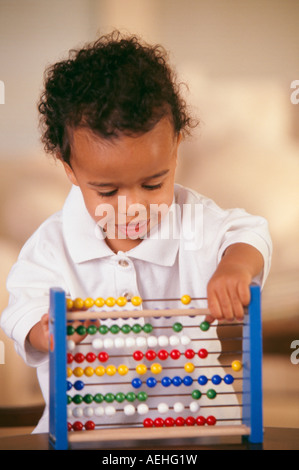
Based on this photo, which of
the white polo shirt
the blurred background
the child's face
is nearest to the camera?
the child's face

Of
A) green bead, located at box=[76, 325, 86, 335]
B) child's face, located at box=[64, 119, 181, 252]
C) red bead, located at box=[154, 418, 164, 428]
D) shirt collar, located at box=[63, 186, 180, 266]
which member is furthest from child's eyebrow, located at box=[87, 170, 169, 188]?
red bead, located at box=[154, 418, 164, 428]

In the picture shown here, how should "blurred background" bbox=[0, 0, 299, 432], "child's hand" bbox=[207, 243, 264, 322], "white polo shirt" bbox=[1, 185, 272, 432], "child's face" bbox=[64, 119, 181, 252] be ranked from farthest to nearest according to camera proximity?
"blurred background" bbox=[0, 0, 299, 432] → "white polo shirt" bbox=[1, 185, 272, 432] → "child's face" bbox=[64, 119, 181, 252] → "child's hand" bbox=[207, 243, 264, 322]

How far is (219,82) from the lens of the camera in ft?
5.87

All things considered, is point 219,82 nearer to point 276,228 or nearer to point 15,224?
point 276,228

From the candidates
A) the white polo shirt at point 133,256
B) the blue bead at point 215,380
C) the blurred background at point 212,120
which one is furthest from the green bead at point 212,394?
the blurred background at point 212,120

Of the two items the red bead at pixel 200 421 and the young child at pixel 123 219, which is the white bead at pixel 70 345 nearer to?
the young child at pixel 123 219

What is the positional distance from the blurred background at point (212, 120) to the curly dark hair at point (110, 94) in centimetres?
51

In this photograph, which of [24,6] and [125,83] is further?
[24,6]

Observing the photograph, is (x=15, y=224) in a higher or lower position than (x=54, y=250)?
higher

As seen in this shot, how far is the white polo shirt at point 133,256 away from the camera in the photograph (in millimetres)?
1186

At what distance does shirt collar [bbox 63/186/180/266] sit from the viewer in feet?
3.99

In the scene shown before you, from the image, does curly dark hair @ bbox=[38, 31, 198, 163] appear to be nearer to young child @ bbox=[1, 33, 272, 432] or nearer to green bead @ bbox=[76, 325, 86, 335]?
young child @ bbox=[1, 33, 272, 432]
